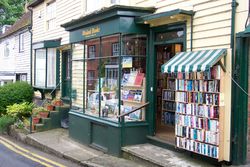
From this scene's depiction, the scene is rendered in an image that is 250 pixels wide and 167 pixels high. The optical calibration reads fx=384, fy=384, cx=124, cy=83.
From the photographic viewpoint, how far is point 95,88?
11297 millimetres

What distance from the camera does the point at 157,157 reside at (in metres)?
8.40

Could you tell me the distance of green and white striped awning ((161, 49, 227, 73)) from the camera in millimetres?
7164

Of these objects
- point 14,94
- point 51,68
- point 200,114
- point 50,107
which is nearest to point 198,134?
point 200,114

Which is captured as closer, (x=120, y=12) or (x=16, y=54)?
(x=120, y=12)

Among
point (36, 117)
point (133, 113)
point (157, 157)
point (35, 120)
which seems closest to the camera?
point (157, 157)

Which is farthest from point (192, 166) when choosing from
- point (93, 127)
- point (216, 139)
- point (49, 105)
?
point (49, 105)

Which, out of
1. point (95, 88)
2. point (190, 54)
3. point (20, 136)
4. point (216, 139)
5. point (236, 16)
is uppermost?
point (236, 16)

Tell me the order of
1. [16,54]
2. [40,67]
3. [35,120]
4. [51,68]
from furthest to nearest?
[16,54]
[40,67]
[51,68]
[35,120]

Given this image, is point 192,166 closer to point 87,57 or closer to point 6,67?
point 87,57

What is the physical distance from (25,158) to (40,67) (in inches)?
336

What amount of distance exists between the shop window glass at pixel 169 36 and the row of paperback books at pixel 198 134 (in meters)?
2.17

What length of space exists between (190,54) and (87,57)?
14.8ft

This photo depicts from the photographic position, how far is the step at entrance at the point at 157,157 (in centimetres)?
792

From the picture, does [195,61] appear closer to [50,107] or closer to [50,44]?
[50,107]
